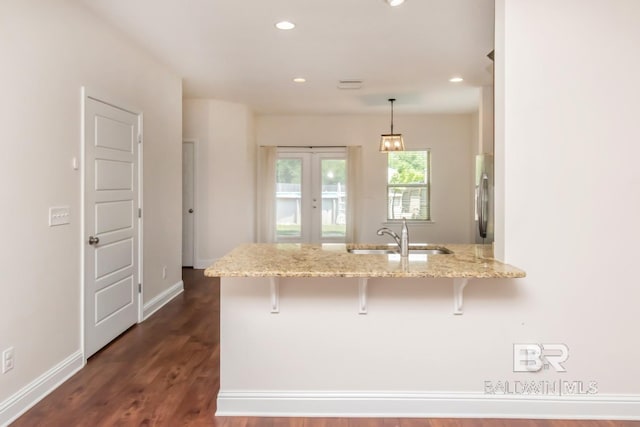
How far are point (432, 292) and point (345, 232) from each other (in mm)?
5185

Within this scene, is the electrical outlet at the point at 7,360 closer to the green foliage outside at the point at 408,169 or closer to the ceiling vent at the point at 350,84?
the ceiling vent at the point at 350,84

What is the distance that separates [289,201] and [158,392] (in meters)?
5.13

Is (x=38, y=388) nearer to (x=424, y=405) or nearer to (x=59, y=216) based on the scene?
(x=59, y=216)

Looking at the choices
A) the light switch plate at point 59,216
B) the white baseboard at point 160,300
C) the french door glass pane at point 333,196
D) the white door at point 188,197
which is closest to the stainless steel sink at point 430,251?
the light switch plate at point 59,216

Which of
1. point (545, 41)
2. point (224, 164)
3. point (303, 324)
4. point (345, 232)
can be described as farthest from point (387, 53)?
point (345, 232)

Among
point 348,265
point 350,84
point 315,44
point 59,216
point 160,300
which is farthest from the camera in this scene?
point 350,84

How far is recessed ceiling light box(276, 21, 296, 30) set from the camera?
3346mm

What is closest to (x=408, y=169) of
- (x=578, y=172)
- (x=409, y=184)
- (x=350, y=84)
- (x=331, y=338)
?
(x=409, y=184)

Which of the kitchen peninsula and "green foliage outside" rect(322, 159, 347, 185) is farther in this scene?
"green foliage outside" rect(322, 159, 347, 185)

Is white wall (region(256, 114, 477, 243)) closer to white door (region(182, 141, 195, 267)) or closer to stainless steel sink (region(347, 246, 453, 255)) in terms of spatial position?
white door (region(182, 141, 195, 267))

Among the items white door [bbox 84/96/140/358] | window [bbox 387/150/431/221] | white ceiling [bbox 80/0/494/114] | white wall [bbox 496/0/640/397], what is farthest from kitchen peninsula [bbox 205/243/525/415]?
window [bbox 387/150/431/221]

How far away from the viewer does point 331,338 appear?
7.55 ft

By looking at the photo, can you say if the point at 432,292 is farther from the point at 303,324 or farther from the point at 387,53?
the point at 387,53

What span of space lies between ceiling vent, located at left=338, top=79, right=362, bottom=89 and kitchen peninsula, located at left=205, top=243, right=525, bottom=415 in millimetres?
3361
